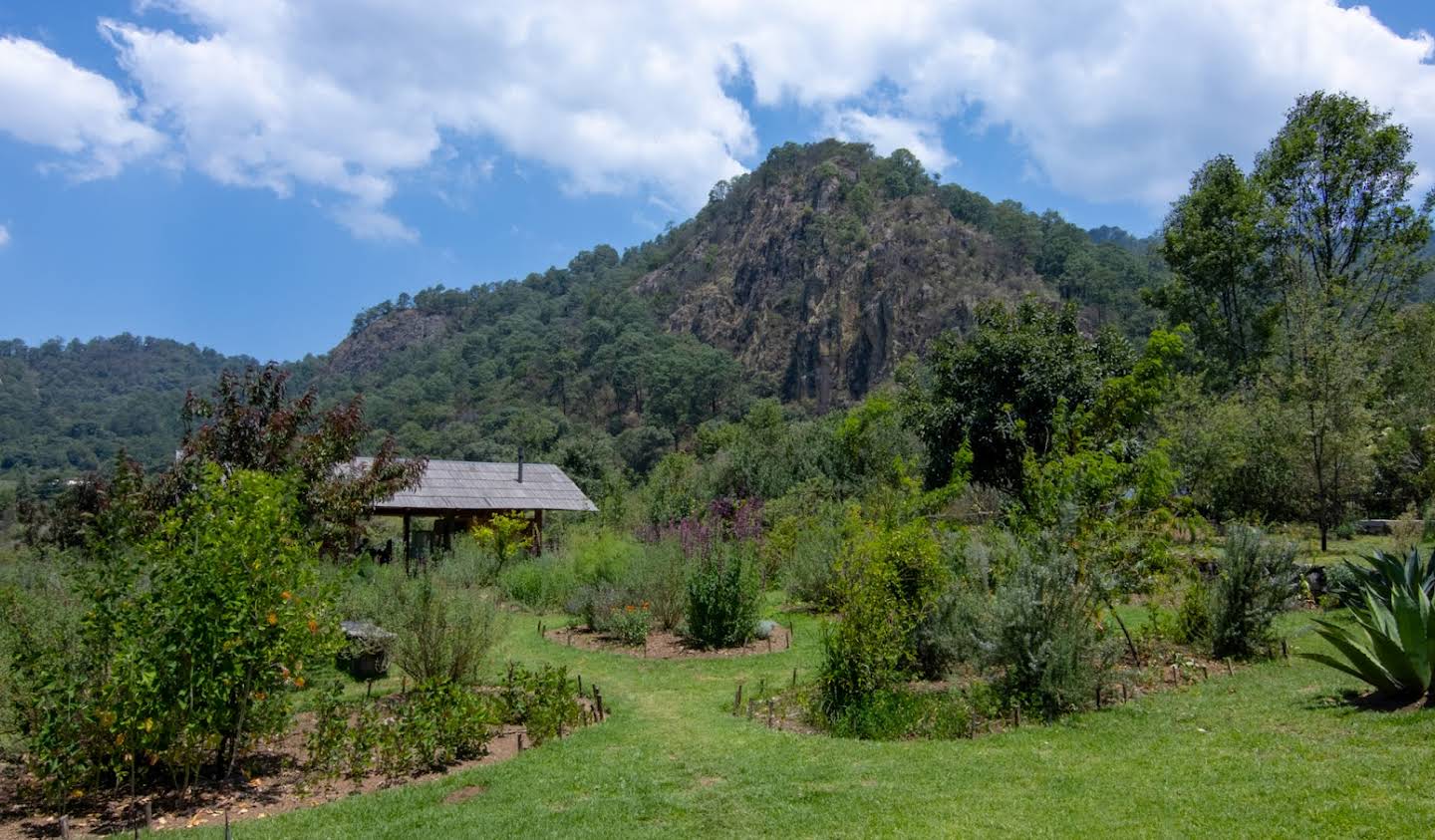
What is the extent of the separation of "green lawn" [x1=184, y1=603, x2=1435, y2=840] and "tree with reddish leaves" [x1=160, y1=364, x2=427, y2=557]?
15.6 feet

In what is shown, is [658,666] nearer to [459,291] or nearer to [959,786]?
[959,786]

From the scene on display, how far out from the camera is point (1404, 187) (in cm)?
2617

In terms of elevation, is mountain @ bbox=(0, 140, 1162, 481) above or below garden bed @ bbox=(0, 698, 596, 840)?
above

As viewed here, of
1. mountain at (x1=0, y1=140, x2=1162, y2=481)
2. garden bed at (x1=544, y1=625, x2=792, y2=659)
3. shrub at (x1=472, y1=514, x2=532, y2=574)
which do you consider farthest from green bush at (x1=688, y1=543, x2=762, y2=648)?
mountain at (x1=0, y1=140, x2=1162, y2=481)

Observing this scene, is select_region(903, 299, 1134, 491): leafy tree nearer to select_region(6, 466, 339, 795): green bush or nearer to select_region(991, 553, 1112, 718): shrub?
select_region(991, 553, 1112, 718): shrub

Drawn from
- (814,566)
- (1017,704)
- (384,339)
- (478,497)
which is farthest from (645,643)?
(384,339)

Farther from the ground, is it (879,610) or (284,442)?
(284,442)

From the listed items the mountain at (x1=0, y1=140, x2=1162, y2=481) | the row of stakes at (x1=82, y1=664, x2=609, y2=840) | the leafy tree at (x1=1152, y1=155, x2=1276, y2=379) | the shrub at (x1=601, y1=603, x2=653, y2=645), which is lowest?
the row of stakes at (x1=82, y1=664, x2=609, y2=840)

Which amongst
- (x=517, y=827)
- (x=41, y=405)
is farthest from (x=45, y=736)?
(x=41, y=405)

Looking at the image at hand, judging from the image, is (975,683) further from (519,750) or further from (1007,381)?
(1007,381)

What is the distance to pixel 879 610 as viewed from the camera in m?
8.06

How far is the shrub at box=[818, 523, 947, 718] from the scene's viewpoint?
7.89 meters

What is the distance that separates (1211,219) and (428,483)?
25661 millimetres

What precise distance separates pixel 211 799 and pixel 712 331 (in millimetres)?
85812
